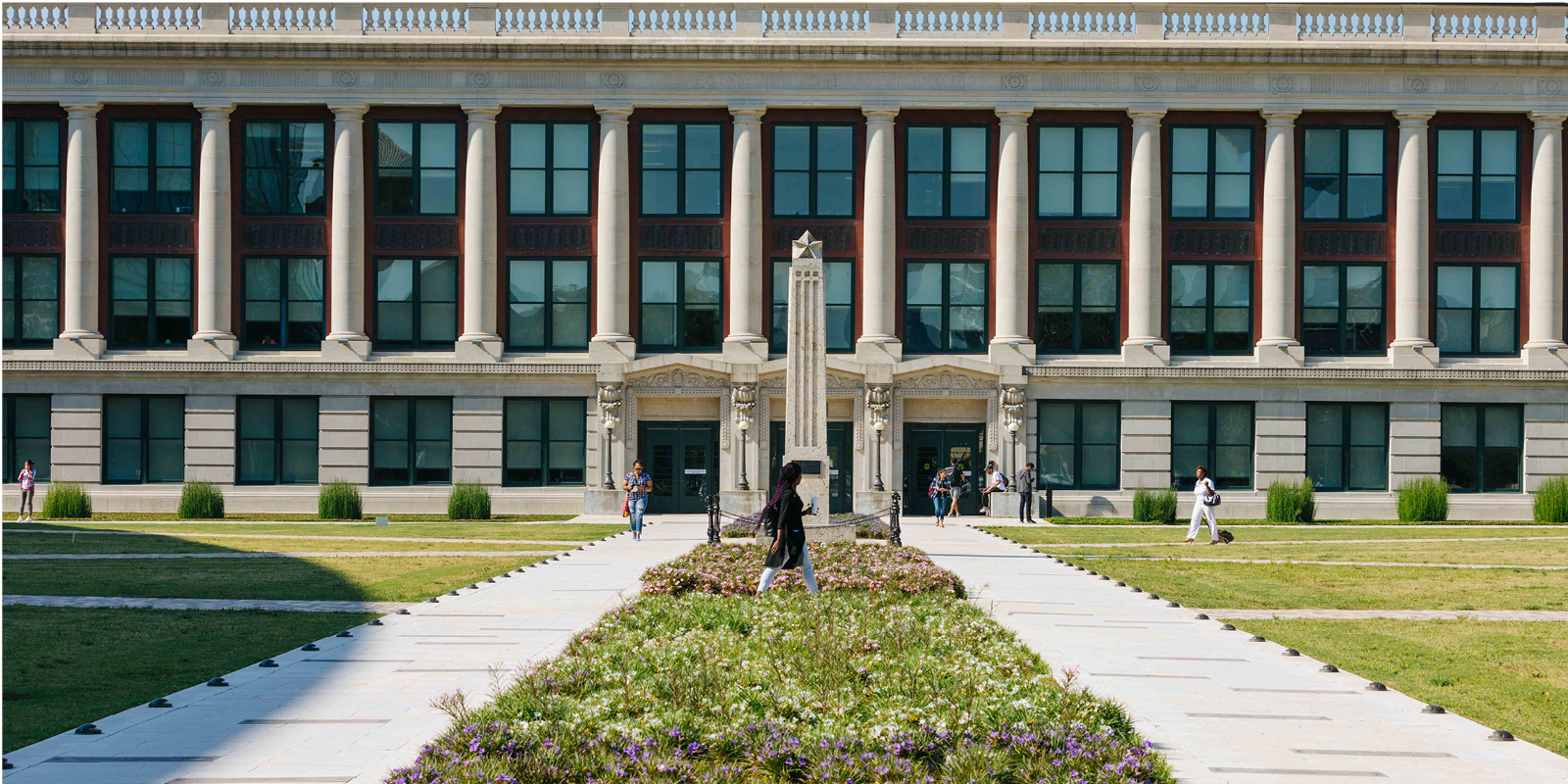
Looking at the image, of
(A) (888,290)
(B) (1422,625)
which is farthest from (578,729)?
(A) (888,290)

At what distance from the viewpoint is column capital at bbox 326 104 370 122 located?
45.8m

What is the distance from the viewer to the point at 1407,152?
4553 centimetres

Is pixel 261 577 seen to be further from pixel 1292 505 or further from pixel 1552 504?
pixel 1552 504

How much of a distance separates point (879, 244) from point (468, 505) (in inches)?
609

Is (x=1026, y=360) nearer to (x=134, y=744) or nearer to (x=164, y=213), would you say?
(x=164, y=213)

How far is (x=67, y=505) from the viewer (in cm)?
4156

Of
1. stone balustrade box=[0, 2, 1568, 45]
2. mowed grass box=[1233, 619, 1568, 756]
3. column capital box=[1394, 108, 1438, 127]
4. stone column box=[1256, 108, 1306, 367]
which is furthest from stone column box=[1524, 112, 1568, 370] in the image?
mowed grass box=[1233, 619, 1568, 756]

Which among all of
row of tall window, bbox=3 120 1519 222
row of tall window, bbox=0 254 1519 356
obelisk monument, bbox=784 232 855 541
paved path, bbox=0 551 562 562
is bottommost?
paved path, bbox=0 551 562 562

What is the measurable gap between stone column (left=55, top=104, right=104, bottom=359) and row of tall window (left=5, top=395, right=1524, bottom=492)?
2099mm

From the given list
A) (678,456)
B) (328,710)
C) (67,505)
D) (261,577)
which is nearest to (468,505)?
(678,456)

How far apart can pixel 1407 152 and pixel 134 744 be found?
44702 mm

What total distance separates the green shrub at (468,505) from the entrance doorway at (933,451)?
13640 mm

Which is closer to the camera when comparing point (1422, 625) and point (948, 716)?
point (948, 716)

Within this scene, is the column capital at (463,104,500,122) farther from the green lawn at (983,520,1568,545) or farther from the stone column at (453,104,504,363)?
the green lawn at (983,520,1568,545)
